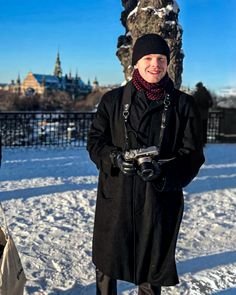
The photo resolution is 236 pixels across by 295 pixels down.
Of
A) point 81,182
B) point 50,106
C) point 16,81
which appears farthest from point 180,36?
point 16,81

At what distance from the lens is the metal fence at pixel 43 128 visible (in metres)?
13.8

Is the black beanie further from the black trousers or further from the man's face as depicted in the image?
the black trousers

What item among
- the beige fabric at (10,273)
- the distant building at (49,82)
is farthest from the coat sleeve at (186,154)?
the distant building at (49,82)

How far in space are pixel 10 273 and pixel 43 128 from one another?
39.0ft

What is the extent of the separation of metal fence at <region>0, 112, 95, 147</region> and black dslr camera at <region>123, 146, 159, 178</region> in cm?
1167

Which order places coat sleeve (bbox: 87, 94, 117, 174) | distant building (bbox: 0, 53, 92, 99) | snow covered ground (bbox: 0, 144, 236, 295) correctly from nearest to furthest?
coat sleeve (bbox: 87, 94, 117, 174)
snow covered ground (bbox: 0, 144, 236, 295)
distant building (bbox: 0, 53, 92, 99)

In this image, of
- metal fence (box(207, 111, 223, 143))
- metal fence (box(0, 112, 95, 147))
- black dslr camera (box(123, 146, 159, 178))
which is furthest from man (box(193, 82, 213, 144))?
black dslr camera (box(123, 146, 159, 178))

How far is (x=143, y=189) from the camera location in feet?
8.67

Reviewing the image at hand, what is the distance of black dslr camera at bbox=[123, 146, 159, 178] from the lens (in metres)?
2.36

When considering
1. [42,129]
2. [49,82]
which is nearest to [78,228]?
[42,129]

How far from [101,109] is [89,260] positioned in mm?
2172

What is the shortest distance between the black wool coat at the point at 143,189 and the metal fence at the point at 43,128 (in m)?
11.3

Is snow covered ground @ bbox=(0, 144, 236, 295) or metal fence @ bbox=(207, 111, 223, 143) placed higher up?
metal fence @ bbox=(207, 111, 223, 143)

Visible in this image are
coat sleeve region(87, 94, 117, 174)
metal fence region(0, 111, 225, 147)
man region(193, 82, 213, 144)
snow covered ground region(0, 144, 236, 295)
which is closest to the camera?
coat sleeve region(87, 94, 117, 174)
